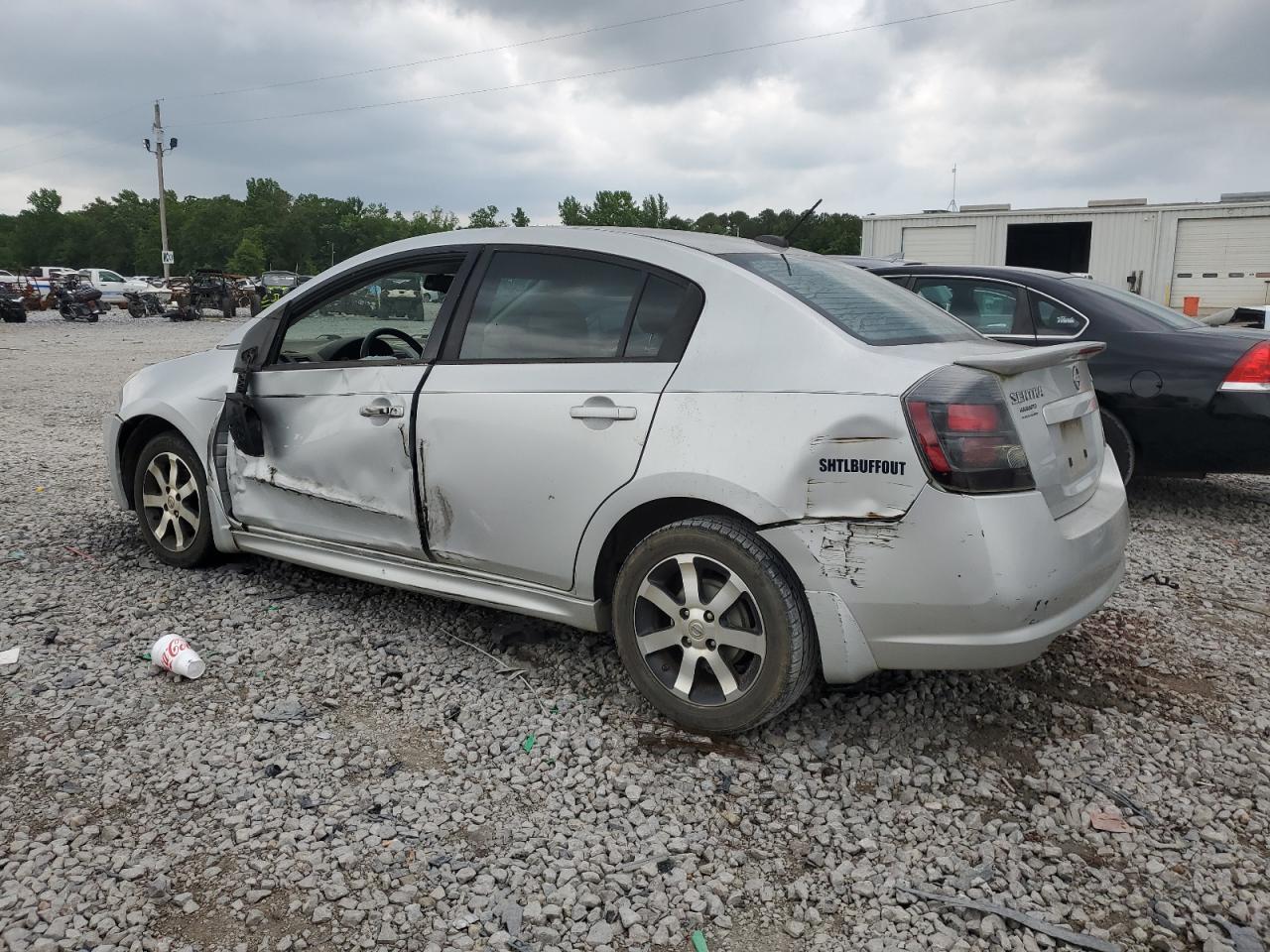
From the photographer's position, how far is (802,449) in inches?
114

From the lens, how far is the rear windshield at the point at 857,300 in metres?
3.17

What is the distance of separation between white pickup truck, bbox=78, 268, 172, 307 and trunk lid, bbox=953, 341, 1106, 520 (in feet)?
135

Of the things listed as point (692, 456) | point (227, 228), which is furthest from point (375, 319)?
point (227, 228)

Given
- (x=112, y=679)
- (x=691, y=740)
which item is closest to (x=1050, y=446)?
(x=691, y=740)

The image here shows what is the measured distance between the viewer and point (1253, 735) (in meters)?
3.29

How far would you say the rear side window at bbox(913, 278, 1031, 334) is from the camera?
6641 millimetres

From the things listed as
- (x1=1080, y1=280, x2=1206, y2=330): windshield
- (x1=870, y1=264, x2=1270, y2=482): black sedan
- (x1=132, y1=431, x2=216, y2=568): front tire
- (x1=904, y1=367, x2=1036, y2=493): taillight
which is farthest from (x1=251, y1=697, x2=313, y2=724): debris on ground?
(x1=1080, y1=280, x2=1206, y2=330): windshield

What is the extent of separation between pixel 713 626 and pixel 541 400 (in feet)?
3.19

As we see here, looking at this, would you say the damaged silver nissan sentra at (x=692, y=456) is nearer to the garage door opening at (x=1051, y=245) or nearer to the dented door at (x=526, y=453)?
the dented door at (x=526, y=453)

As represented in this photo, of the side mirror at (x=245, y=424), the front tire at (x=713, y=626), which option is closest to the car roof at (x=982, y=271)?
the front tire at (x=713, y=626)

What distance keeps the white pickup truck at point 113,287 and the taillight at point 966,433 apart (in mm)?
41409

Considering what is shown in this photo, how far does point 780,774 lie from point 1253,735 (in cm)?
161

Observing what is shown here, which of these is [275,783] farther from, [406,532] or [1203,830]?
[1203,830]

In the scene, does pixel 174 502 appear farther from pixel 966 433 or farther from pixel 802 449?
pixel 966 433
